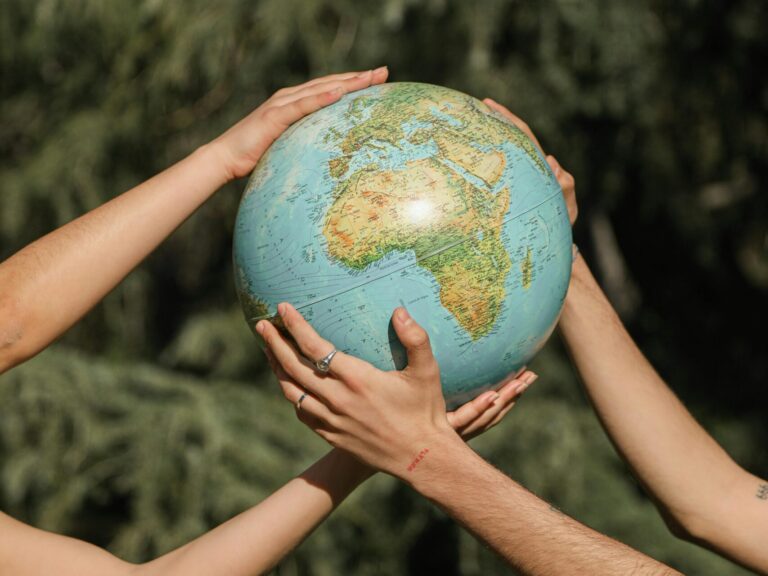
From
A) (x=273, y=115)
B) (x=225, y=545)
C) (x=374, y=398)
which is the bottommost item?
(x=225, y=545)

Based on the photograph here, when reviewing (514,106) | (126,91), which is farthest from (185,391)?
(514,106)

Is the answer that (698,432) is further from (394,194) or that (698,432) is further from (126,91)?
(126,91)

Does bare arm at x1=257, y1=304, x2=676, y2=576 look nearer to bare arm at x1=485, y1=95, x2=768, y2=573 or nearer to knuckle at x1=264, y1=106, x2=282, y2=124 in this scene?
knuckle at x1=264, y1=106, x2=282, y2=124

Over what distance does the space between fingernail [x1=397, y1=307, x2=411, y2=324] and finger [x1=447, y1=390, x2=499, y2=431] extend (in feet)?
0.83

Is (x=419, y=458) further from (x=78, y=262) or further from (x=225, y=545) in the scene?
(x=78, y=262)

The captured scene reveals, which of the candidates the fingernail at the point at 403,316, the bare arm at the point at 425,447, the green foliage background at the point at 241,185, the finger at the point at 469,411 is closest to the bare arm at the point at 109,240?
the bare arm at the point at 425,447

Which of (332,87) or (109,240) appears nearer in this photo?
(109,240)

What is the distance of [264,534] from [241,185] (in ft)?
11.9

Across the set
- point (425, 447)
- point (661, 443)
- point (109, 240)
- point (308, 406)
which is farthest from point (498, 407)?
point (109, 240)

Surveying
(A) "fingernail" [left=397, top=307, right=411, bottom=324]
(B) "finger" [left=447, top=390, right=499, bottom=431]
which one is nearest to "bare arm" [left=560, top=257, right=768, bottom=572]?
(B) "finger" [left=447, top=390, right=499, bottom=431]

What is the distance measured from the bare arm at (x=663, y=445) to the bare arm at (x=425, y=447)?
2.09ft

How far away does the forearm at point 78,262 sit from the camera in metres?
2.21

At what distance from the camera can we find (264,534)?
230 centimetres

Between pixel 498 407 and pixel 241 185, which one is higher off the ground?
pixel 498 407
